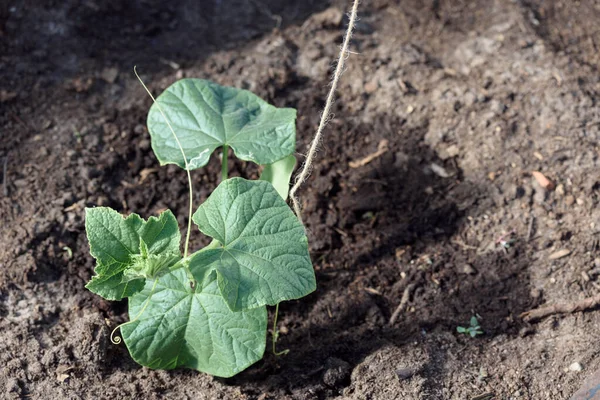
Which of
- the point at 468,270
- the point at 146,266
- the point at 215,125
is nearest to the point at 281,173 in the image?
the point at 215,125

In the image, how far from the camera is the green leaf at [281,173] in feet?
8.92

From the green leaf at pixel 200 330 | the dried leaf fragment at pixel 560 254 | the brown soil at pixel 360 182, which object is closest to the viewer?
the green leaf at pixel 200 330

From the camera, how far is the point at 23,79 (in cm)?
341

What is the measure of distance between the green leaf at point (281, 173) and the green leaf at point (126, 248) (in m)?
0.64

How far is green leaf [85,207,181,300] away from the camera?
6.97 ft

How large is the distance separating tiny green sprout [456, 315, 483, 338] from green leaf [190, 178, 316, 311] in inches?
32.5

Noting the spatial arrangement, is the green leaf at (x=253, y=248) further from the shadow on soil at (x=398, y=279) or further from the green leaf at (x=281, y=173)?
the shadow on soil at (x=398, y=279)

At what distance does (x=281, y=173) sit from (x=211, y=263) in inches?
29.2

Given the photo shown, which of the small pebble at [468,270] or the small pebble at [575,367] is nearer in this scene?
A: the small pebble at [575,367]

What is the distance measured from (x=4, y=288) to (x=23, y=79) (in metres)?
1.31

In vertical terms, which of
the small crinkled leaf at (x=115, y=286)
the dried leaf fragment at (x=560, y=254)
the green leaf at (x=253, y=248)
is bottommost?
the dried leaf fragment at (x=560, y=254)

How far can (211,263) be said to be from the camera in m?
2.15


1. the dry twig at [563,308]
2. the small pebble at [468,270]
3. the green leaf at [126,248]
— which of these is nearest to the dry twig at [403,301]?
the small pebble at [468,270]

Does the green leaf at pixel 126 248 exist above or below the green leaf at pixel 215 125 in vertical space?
below
